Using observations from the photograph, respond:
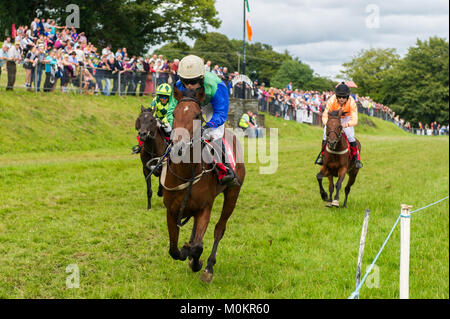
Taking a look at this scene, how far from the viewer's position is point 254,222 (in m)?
9.16

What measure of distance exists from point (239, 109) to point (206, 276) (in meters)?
23.9

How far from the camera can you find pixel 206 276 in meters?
5.71

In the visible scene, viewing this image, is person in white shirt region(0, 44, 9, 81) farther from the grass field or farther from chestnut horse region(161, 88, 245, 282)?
chestnut horse region(161, 88, 245, 282)

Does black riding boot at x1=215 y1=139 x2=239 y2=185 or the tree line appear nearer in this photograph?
black riding boot at x1=215 y1=139 x2=239 y2=185

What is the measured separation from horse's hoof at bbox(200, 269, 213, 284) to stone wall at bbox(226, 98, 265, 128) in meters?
22.7

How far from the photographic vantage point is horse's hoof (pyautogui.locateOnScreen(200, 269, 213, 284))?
18.7ft

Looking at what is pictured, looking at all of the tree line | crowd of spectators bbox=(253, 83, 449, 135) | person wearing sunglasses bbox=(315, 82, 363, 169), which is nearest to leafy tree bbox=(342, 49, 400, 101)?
the tree line

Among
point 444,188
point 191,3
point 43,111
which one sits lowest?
point 444,188

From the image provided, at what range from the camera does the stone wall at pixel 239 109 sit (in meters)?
28.6

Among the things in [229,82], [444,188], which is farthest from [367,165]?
[229,82]

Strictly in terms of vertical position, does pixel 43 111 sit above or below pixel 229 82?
below

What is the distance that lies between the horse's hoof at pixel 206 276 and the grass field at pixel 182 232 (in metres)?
0.10
